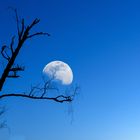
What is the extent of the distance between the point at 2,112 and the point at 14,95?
314 cm

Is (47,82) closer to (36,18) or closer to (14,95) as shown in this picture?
(14,95)

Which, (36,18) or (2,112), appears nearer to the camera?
(36,18)

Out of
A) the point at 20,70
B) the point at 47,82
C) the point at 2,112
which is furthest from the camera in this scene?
the point at 2,112

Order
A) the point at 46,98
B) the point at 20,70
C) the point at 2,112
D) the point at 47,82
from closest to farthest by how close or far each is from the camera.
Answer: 1. the point at 20,70
2. the point at 46,98
3. the point at 47,82
4. the point at 2,112

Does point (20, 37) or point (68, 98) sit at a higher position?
point (20, 37)

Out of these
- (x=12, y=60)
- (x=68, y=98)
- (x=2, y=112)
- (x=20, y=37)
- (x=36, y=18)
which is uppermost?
(x=36, y=18)

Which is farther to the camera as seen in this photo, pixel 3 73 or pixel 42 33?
pixel 42 33

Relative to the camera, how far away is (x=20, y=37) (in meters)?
10.2

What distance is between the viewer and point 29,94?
1047 cm

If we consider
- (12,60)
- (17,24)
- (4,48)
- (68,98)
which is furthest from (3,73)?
(68,98)

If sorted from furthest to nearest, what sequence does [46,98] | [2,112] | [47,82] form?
[2,112]
[47,82]
[46,98]

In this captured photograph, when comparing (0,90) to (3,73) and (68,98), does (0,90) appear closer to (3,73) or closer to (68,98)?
(3,73)

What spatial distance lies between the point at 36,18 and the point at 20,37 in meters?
1.08

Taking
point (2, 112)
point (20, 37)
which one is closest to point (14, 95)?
Answer: point (20, 37)
